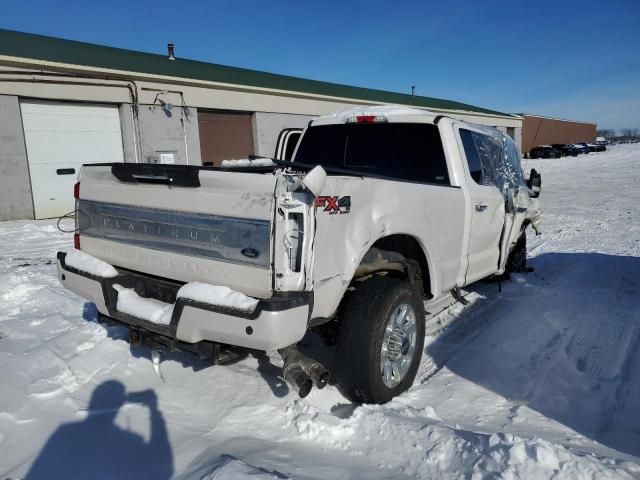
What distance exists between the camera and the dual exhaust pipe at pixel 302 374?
2.72 metres

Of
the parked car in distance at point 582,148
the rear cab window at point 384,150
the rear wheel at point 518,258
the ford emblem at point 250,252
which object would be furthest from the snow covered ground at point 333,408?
the parked car in distance at point 582,148

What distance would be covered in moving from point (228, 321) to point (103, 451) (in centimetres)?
106

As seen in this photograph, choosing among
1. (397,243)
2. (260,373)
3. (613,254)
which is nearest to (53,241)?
(260,373)

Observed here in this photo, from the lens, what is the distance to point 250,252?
2627mm

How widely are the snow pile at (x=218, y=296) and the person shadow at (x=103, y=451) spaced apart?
0.88m

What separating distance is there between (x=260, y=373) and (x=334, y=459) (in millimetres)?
1189

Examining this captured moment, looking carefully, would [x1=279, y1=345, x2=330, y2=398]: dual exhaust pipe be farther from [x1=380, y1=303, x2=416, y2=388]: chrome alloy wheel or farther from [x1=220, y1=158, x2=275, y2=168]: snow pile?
[x1=220, y1=158, x2=275, y2=168]: snow pile

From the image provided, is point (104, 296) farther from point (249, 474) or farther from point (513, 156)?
point (513, 156)

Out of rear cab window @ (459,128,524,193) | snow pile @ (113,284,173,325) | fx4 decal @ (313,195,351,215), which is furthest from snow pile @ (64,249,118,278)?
rear cab window @ (459,128,524,193)

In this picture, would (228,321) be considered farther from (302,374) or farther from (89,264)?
(89,264)

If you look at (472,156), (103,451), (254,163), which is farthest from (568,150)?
(103,451)

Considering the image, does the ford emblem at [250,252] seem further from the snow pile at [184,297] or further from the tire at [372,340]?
the tire at [372,340]

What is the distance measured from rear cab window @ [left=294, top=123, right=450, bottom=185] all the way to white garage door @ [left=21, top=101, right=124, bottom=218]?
32.3ft

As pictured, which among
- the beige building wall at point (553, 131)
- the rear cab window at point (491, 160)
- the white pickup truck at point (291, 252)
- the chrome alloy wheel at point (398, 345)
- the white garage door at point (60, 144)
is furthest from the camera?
the beige building wall at point (553, 131)
